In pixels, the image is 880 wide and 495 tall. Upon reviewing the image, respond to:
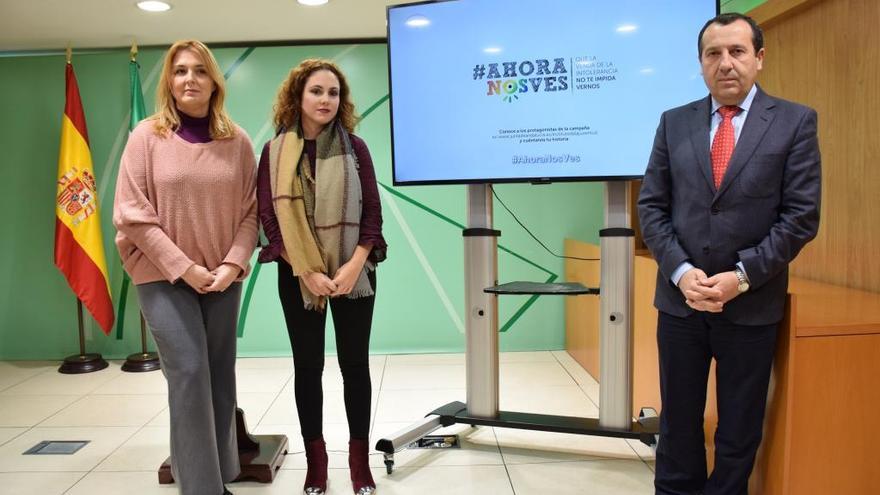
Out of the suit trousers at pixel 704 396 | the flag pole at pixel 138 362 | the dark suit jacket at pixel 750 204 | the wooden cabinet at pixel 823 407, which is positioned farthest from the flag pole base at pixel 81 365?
the wooden cabinet at pixel 823 407

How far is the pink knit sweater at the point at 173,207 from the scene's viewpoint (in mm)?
1921

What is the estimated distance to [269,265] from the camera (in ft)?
14.6

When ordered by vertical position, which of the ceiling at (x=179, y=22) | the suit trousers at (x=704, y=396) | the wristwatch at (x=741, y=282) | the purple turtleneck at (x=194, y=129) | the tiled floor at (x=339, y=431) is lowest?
the tiled floor at (x=339, y=431)

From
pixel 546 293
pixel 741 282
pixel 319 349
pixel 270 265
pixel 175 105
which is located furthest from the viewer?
pixel 270 265

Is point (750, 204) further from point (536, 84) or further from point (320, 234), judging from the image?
point (320, 234)

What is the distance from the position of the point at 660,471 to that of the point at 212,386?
4.91ft

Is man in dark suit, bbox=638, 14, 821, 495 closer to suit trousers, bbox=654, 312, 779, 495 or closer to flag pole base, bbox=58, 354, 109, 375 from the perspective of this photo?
suit trousers, bbox=654, 312, 779, 495

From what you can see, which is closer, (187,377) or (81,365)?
(187,377)

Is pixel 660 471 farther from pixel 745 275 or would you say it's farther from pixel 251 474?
pixel 251 474

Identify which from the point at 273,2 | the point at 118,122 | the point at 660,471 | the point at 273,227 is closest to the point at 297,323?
the point at 273,227

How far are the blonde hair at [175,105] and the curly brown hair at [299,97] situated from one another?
0.18m

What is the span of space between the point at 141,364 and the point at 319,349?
8.50 ft

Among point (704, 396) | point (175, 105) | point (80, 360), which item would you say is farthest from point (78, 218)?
point (704, 396)

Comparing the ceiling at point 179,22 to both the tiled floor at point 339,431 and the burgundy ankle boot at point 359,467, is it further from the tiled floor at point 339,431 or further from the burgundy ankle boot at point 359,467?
the burgundy ankle boot at point 359,467
